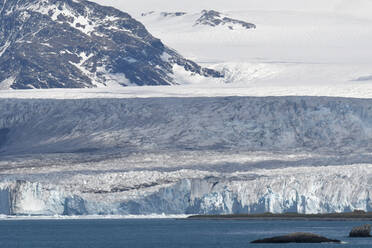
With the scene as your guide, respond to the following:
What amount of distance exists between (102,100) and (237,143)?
13071 mm

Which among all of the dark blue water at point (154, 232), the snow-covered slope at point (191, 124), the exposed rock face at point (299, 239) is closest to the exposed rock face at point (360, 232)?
the dark blue water at point (154, 232)

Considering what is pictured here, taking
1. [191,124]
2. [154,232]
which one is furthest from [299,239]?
[191,124]

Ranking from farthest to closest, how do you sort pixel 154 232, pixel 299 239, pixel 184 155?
pixel 184 155
pixel 154 232
pixel 299 239

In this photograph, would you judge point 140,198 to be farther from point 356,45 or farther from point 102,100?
point 356,45

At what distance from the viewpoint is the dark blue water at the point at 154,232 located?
72.2m

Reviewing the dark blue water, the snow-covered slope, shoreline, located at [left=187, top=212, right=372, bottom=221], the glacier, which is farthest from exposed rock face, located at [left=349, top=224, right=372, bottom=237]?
the snow-covered slope

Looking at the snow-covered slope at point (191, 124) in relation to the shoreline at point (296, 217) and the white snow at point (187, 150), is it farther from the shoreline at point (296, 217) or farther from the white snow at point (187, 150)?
the shoreline at point (296, 217)

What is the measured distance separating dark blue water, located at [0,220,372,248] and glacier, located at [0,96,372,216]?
1.61 meters

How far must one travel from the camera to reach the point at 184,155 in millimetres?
106250

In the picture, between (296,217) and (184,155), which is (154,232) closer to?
(296,217)


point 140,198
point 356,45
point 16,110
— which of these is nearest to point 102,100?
point 16,110

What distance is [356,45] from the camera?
189125 mm

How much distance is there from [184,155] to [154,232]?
2361 centimetres

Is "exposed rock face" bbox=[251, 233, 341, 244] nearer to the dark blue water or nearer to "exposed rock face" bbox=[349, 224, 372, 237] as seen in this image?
the dark blue water
